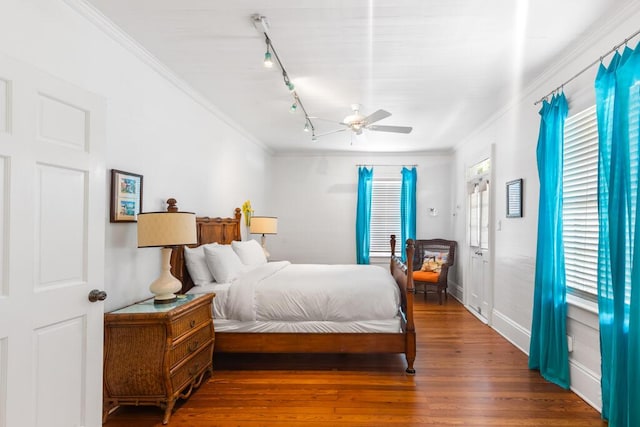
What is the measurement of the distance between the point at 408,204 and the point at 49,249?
19.9 ft

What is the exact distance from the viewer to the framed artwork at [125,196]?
8.80 ft

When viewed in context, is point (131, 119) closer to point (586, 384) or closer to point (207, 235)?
point (207, 235)

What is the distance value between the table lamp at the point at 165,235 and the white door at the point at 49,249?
1.79ft

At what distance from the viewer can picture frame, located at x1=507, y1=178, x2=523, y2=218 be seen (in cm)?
391

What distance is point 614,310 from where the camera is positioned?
2.28m

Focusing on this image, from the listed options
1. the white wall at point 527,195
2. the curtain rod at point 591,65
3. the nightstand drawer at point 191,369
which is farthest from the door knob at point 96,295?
the curtain rod at point 591,65

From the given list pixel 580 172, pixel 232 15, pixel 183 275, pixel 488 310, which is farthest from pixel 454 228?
pixel 232 15

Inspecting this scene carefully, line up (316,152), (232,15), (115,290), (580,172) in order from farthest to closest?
(316,152)
(580,172)
(115,290)
(232,15)

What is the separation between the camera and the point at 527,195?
378cm

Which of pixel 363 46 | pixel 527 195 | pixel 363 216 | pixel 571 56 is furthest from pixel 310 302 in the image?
pixel 363 216

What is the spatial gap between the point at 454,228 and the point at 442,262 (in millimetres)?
781

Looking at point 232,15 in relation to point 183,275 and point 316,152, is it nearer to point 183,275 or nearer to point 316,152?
point 183,275

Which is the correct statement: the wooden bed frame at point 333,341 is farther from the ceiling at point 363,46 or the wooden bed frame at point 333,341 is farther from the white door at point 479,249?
the white door at point 479,249

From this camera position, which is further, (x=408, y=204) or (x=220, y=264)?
(x=408, y=204)
